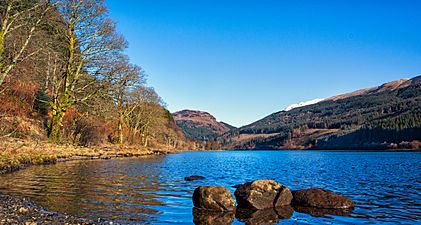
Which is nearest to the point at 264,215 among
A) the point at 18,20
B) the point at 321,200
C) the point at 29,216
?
the point at 321,200

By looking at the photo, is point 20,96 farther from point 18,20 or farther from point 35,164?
point 18,20

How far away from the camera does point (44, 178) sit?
65.0ft

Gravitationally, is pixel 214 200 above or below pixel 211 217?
above

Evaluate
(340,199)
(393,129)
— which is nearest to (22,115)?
(340,199)

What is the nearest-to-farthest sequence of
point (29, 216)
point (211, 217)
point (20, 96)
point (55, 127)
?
point (29, 216)
point (211, 217)
point (55, 127)
point (20, 96)

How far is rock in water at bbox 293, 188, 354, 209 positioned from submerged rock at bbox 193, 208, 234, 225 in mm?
3893

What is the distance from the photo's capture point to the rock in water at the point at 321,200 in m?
15.1

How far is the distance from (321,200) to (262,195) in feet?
8.86

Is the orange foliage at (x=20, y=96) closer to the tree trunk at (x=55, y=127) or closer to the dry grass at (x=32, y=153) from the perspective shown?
the tree trunk at (x=55, y=127)

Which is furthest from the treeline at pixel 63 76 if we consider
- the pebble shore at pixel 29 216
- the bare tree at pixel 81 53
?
the pebble shore at pixel 29 216

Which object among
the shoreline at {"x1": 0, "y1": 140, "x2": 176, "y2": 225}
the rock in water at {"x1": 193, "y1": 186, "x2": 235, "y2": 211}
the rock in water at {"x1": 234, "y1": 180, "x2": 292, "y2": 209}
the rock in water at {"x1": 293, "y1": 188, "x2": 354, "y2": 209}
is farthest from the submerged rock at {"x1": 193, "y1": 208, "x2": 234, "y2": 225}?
the rock in water at {"x1": 293, "y1": 188, "x2": 354, "y2": 209}

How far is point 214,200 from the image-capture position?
1416cm

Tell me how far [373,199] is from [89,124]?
3892cm

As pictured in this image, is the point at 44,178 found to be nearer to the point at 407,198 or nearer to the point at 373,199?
the point at 373,199
